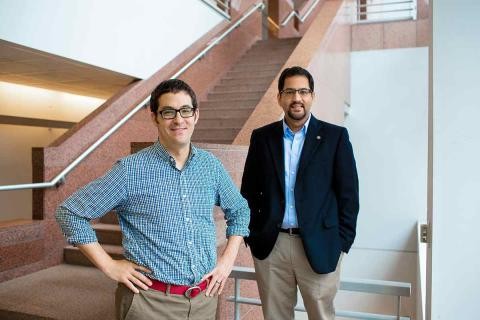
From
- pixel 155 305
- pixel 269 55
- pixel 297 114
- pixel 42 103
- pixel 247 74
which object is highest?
pixel 269 55

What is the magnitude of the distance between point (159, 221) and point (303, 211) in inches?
34.5

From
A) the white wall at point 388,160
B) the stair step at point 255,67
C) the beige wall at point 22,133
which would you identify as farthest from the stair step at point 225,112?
the white wall at point 388,160

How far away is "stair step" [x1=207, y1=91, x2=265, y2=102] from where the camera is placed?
772cm

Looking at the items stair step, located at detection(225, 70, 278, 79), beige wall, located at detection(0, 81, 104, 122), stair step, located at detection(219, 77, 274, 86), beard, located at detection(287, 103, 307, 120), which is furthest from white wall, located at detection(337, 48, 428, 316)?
beard, located at detection(287, 103, 307, 120)

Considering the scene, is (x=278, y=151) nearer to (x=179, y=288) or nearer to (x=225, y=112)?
(x=179, y=288)

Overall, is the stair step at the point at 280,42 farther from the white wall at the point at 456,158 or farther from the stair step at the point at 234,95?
the white wall at the point at 456,158

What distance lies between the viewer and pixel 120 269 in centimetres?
170

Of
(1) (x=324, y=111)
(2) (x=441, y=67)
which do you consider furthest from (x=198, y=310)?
(1) (x=324, y=111)

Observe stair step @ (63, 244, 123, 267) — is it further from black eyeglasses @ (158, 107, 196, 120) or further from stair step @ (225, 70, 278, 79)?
stair step @ (225, 70, 278, 79)

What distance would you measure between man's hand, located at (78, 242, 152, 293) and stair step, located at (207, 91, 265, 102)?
604 cm

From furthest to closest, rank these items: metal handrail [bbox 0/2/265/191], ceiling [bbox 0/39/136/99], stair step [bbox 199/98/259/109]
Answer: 1. stair step [bbox 199/98/259/109]
2. ceiling [bbox 0/39/136/99]
3. metal handrail [bbox 0/2/265/191]

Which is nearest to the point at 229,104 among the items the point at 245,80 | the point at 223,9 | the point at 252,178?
the point at 245,80

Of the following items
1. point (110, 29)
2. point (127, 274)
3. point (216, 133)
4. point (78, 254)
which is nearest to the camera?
point (127, 274)

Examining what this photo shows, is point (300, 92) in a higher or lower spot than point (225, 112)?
lower
